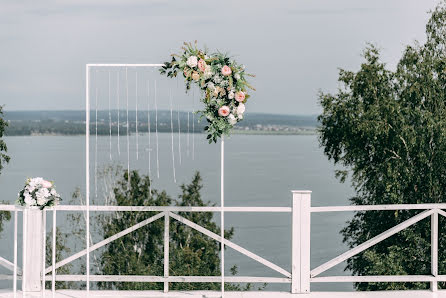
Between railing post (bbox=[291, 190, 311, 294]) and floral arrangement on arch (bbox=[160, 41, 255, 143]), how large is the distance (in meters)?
0.81

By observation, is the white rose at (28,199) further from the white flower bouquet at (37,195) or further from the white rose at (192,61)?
the white rose at (192,61)

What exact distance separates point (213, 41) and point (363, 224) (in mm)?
26581

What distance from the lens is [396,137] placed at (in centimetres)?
1734

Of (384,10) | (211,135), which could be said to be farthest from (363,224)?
(384,10)

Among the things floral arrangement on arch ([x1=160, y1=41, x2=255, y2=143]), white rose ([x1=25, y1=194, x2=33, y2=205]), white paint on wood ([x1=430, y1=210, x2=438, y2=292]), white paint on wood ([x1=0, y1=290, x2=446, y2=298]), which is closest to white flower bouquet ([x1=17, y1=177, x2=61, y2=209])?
white rose ([x1=25, y1=194, x2=33, y2=205])

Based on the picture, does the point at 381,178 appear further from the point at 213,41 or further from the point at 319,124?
the point at 213,41

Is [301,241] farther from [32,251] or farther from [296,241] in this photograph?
[32,251]

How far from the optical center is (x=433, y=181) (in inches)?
685

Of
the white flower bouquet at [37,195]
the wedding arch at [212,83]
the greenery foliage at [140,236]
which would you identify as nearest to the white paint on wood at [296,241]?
the wedding arch at [212,83]

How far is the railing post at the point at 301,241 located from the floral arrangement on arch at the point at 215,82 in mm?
810

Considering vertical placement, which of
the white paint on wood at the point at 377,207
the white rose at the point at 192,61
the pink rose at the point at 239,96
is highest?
the white rose at the point at 192,61

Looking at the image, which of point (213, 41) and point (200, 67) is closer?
point (200, 67)

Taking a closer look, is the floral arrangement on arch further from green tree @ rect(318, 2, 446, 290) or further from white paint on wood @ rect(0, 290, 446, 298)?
green tree @ rect(318, 2, 446, 290)

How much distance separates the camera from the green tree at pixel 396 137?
56.2ft
